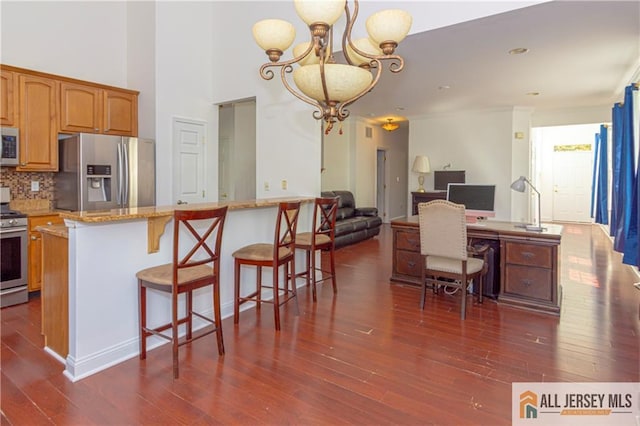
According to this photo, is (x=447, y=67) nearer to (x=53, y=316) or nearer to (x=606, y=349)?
(x=606, y=349)

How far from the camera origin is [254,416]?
1.87 metres

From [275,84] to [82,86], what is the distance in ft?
7.20

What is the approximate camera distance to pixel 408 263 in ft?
13.8

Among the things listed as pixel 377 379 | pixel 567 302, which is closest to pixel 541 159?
pixel 567 302

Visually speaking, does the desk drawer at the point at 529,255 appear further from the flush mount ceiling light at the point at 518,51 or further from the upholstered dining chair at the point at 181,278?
the upholstered dining chair at the point at 181,278

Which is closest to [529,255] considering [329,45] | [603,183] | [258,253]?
[258,253]

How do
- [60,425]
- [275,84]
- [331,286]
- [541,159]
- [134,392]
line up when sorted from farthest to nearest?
1. [541,159]
2. [275,84]
3. [331,286]
4. [134,392]
5. [60,425]

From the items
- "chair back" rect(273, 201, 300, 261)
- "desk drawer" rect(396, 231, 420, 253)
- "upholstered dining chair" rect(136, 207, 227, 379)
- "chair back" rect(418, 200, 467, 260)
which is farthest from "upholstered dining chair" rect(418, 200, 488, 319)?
"upholstered dining chair" rect(136, 207, 227, 379)

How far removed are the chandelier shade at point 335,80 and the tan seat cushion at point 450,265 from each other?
1.86m

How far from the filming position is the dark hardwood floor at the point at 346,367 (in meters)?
1.91

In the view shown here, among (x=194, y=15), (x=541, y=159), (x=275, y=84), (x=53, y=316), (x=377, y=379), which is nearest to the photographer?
(x=377, y=379)

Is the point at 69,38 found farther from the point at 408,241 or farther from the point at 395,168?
the point at 395,168

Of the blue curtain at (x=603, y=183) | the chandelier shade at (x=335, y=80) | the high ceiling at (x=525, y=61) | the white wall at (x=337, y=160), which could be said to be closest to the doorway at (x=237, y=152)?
the white wall at (x=337, y=160)

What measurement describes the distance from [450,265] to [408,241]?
879mm
